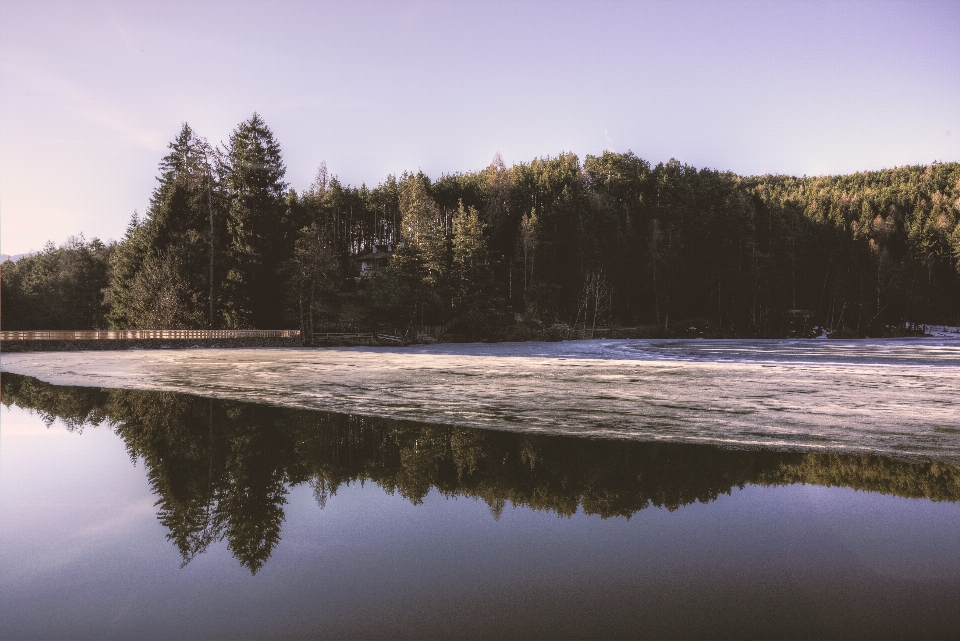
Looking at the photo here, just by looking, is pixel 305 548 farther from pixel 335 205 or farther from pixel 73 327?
pixel 73 327

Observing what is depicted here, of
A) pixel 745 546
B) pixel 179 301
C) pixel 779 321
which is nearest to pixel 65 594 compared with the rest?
pixel 745 546

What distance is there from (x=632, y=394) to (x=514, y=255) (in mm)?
55957

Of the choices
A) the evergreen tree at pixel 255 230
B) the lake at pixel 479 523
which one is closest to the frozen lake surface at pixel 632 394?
the lake at pixel 479 523

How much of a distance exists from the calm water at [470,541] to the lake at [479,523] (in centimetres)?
3

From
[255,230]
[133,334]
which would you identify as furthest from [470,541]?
[255,230]

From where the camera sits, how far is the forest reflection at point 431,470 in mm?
6328

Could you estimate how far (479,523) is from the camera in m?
5.95

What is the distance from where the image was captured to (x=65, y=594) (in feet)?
14.3

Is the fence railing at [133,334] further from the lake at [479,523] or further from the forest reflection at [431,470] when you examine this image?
the forest reflection at [431,470]

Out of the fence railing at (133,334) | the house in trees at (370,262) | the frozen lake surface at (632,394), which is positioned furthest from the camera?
the house in trees at (370,262)

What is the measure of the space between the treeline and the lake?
127ft

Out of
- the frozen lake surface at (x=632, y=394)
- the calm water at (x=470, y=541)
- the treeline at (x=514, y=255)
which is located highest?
the treeline at (x=514, y=255)

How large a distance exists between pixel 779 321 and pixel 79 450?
269 ft

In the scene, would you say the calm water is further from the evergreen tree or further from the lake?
the evergreen tree
